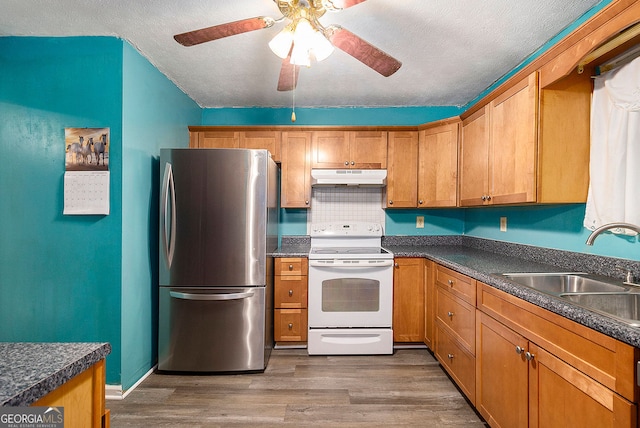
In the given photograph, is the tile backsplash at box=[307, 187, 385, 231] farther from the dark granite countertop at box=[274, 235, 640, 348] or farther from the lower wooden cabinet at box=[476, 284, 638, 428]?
the lower wooden cabinet at box=[476, 284, 638, 428]

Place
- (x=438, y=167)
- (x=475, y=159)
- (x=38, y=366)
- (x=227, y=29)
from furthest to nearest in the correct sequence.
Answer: (x=438, y=167) → (x=475, y=159) → (x=227, y=29) → (x=38, y=366)

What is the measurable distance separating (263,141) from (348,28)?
5.06 ft

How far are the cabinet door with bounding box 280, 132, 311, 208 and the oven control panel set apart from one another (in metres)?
0.33

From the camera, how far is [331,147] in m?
3.28

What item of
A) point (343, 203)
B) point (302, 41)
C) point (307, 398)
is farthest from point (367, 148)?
point (307, 398)

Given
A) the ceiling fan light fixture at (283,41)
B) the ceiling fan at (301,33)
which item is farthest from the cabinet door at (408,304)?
the ceiling fan light fixture at (283,41)

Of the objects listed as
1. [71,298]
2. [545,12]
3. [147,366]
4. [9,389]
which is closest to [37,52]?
[71,298]

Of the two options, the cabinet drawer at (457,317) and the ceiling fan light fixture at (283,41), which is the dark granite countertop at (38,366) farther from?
the cabinet drawer at (457,317)

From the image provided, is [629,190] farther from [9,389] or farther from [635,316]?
[9,389]

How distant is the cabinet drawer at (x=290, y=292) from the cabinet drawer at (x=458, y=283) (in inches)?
45.8

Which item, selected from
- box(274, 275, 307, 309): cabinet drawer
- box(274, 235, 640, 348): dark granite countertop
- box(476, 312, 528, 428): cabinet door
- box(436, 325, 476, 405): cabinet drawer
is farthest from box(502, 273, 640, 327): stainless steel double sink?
box(274, 275, 307, 309): cabinet drawer

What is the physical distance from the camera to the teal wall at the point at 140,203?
2.17 m

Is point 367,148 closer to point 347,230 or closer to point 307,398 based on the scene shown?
point 347,230

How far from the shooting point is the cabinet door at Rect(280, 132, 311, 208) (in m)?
3.29
